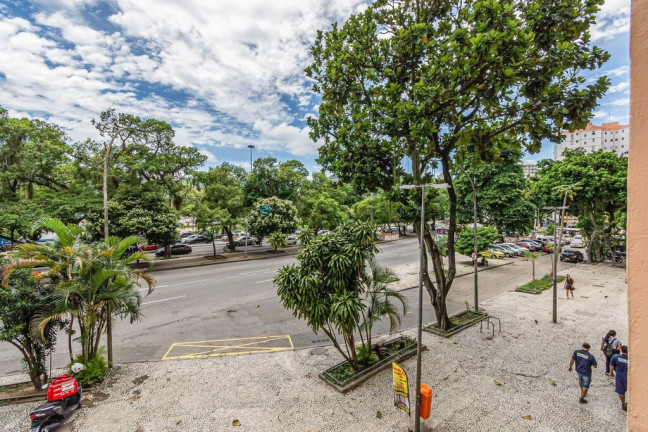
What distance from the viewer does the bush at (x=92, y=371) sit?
822cm

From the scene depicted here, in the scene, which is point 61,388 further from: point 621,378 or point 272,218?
point 272,218

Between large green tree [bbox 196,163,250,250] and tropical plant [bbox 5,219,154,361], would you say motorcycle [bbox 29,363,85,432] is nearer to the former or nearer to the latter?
tropical plant [bbox 5,219,154,361]

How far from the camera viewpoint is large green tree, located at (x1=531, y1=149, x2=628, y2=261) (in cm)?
2145

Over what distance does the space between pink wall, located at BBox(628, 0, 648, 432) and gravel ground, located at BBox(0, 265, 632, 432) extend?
5.96 m

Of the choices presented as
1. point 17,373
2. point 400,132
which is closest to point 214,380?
point 17,373

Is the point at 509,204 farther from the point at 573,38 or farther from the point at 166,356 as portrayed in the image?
the point at 166,356

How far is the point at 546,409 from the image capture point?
282 inches

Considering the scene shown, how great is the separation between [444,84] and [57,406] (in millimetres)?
12428

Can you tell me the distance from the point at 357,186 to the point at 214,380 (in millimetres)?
7485

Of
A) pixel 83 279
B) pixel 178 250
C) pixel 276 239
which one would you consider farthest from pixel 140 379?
pixel 178 250

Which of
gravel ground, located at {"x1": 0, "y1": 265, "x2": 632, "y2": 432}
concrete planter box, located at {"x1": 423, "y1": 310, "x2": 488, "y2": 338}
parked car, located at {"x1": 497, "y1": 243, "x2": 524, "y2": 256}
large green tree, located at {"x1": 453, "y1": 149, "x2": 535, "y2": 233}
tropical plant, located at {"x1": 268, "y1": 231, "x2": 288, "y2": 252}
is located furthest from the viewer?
parked car, located at {"x1": 497, "y1": 243, "x2": 524, "y2": 256}

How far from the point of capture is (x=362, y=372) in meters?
8.51

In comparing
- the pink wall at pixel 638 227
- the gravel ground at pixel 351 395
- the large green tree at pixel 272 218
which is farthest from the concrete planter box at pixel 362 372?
the large green tree at pixel 272 218

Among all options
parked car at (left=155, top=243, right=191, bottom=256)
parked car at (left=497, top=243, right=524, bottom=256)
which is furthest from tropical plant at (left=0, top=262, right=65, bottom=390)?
parked car at (left=497, top=243, right=524, bottom=256)
